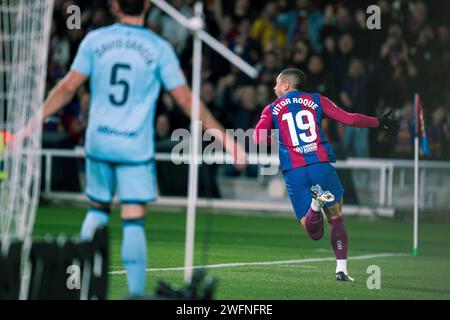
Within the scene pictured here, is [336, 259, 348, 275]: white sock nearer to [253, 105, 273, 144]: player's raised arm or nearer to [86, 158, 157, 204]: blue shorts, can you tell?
[253, 105, 273, 144]: player's raised arm

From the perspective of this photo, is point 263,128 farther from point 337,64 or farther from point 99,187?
point 337,64

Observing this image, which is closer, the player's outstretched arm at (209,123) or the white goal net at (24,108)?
the player's outstretched arm at (209,123)

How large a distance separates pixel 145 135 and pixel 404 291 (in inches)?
134

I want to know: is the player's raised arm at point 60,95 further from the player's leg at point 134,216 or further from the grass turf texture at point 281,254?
the grass turf texture at point 281,254

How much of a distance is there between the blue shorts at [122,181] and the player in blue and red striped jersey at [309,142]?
312cm

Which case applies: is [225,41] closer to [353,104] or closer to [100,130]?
[353,104]

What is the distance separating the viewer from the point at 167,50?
8562mm

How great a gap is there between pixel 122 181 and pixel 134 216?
26 centimetres

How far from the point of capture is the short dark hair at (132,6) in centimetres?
852

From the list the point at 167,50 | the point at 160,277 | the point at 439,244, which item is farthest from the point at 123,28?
the point at 439,244

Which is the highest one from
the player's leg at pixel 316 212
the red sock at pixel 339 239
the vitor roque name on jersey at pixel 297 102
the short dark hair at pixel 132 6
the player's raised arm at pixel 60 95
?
the short dark hair at pixel 132 6

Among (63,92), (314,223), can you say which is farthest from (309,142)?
(63,92)

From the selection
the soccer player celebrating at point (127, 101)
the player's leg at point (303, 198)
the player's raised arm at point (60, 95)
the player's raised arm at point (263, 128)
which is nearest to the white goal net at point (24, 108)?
the player's raised arm at point (60, 95)

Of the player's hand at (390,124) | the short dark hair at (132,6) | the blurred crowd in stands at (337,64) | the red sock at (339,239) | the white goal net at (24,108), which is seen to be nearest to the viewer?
the short dark hair at (132,6)
